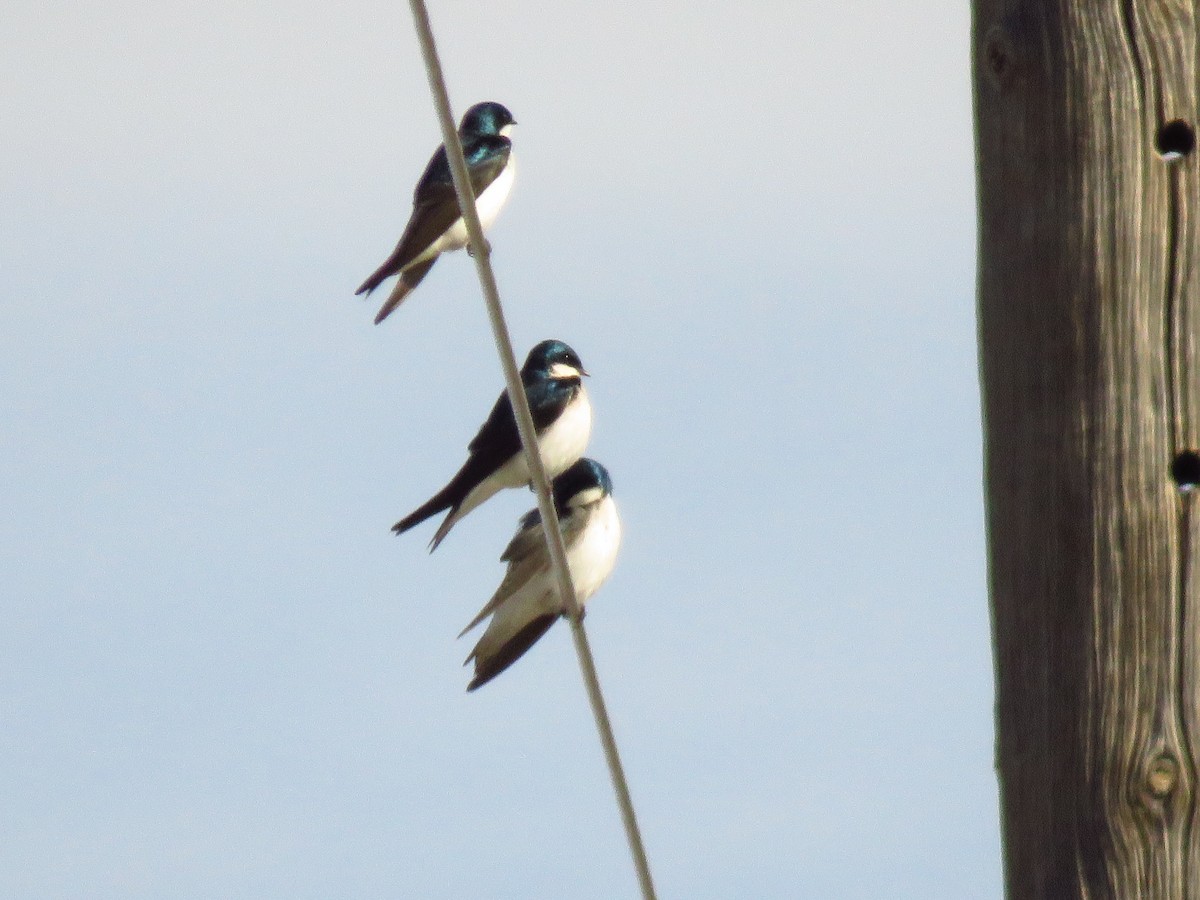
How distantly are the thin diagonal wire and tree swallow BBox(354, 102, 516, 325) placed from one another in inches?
176

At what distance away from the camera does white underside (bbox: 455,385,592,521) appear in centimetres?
Answer: 724

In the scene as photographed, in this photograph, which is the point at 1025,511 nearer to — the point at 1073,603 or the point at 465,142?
the point at 1073,603

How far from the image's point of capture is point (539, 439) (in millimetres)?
7406

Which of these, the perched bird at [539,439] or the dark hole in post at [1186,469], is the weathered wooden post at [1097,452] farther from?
the perched bird at [539,439]

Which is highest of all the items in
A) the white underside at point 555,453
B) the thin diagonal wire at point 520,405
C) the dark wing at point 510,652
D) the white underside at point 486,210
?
the thin diagonal wire at point 520,405

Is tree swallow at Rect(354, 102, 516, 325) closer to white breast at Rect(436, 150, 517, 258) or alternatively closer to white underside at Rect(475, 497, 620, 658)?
white breast at Rect(436, 150, 517, 258)

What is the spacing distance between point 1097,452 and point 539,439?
4811 millimetres

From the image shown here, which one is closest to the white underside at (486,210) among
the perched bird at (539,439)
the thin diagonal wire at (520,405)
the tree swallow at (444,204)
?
the tree swallow at (444,204)

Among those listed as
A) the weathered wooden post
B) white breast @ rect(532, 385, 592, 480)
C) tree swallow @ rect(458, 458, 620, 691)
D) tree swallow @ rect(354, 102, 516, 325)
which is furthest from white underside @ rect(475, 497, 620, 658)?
the weathered wooden post

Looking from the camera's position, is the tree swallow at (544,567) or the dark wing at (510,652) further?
the tree swallow at (544,567)

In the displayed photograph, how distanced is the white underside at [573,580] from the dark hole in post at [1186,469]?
4324 millimetres

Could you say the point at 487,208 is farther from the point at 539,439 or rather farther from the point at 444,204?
the point at 539,439

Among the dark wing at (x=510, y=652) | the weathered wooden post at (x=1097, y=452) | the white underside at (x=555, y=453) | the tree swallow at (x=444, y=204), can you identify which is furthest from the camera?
the tree swallow at (x=444, y=204)

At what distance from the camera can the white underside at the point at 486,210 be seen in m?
8.53
